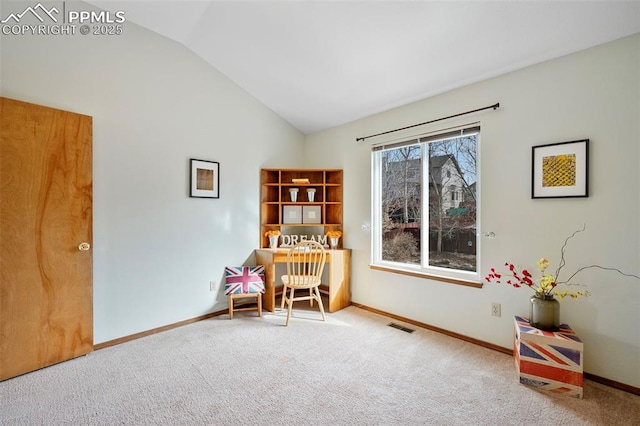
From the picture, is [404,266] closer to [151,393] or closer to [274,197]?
[274,197]

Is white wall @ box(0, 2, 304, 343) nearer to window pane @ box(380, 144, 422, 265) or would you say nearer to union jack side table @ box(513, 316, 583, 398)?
window pane @ box(380, 144, 422, 265)

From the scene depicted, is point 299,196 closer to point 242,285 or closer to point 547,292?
point 242,285

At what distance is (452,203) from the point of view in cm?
295

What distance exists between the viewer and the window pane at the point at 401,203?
325 cm

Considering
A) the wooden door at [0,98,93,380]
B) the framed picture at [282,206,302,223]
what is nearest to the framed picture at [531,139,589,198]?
the framed picture at [282,206,302,223]

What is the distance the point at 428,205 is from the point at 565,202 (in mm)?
1161

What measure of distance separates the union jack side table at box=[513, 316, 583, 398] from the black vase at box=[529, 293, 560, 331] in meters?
0.05

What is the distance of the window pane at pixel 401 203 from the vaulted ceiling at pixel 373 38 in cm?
63

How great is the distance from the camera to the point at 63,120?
91.4 inches

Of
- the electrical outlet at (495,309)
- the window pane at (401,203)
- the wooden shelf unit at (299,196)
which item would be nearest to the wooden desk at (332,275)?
the wooden shelf unit at (299,196)

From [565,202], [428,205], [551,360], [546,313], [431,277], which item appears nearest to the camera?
[551,360]

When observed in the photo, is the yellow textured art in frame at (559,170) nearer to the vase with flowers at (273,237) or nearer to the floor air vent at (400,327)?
the floor air vent at (400,327)

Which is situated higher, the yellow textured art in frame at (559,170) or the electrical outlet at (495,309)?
the yellow textured art in frame at (559,170)

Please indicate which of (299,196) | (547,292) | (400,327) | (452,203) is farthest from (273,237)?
(547,292)
